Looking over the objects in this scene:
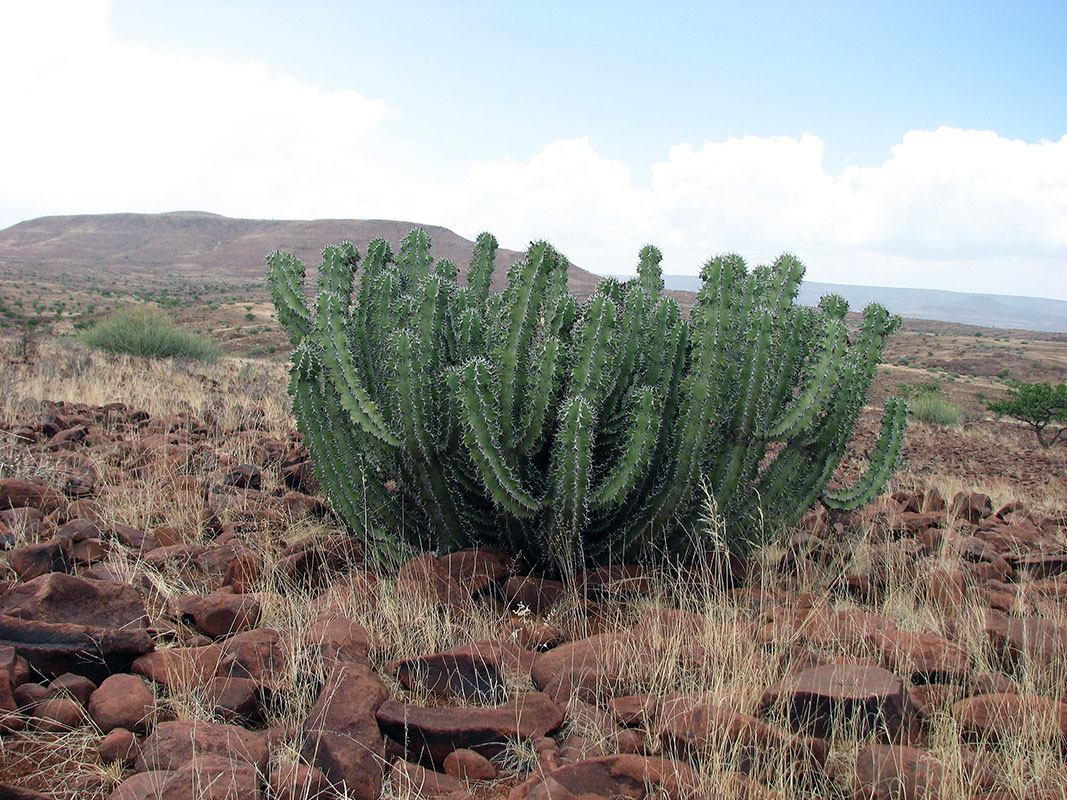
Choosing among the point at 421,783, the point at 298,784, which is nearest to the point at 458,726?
the point at 421,783

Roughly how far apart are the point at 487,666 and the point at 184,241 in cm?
12381

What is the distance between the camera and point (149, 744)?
2.24 m

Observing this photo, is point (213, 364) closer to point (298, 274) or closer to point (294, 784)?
point (298, 274)

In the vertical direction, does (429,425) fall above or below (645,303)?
below

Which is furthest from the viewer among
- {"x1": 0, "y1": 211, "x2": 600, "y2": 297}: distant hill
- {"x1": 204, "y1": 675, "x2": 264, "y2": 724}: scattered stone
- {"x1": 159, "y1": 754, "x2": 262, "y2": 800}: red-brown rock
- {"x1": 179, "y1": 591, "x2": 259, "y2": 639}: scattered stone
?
{"x1": 0, "y1": 211, "x2": 600, "y2": 297}: distant hill

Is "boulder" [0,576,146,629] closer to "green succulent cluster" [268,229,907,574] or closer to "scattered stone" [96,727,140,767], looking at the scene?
"scattered stone" [96,727,140,767]

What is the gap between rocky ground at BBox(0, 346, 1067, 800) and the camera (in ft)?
7.36

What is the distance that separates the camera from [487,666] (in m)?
2.85

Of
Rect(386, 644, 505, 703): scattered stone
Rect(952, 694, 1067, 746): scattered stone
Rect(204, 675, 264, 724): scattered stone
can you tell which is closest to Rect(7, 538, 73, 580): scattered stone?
Rect(204, 675, 264, 724): scattered stone

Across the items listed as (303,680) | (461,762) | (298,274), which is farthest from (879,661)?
(298,274)

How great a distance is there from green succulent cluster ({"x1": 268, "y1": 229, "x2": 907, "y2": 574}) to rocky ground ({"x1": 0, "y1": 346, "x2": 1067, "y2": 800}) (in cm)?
31

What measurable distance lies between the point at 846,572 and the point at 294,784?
10.8ft

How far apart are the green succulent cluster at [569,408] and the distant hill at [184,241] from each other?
275ft

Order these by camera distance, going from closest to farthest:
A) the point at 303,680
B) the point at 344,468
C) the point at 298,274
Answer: the point at 303,680
the point at 344,468
the point at 298,274
